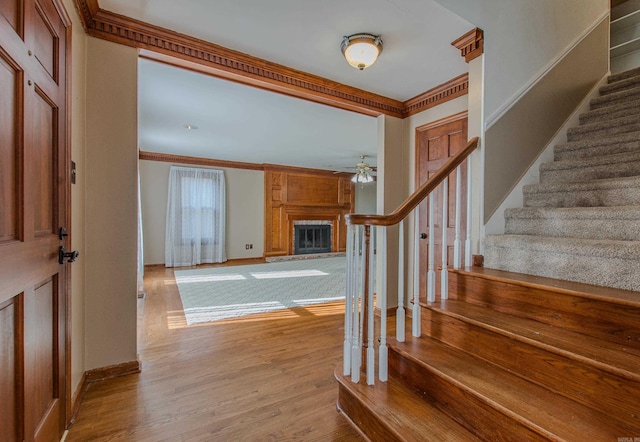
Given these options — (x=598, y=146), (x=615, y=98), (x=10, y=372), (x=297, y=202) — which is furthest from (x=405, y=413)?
(x=297, y=202)

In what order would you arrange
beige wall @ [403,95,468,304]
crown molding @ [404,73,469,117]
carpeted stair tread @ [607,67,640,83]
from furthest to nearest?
1. beige wall @ [403,95,468,304]
2. crown molding @ [404,73,469,117]
3. carpeted stair tread @ [607,67,640,83]

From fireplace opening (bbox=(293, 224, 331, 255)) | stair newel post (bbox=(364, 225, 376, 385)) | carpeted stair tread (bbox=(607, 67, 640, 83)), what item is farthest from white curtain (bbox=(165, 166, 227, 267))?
carpeted stair tread (bbox=(607, 67, 640, 83))

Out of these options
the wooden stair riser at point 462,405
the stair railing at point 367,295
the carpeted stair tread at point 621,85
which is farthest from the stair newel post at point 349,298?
the carpeted stair tread at point 621,85

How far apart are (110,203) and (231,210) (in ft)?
17.3

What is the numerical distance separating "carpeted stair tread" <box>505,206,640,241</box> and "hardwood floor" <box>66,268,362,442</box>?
1.66 metres

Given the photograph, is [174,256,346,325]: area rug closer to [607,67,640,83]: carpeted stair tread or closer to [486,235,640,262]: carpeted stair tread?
[486,235,640,262]: carpeted stair tread

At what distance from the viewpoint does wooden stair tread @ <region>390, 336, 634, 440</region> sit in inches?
38.0

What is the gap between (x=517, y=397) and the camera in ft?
3.71

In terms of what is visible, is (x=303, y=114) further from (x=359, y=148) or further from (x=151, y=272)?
(x=151, y=272)

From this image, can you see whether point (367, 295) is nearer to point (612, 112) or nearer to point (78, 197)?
point (78, 197)

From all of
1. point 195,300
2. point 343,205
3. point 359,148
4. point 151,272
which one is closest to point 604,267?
point 195,300

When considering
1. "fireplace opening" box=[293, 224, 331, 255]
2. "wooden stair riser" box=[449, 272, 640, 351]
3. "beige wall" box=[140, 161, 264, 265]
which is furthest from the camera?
"fireplace opening" box=[293, 224, 331, 255]

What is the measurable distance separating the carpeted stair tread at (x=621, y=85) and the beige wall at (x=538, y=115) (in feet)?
0.39

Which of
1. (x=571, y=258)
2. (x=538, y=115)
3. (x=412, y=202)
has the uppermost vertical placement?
(x=538, y=115)
